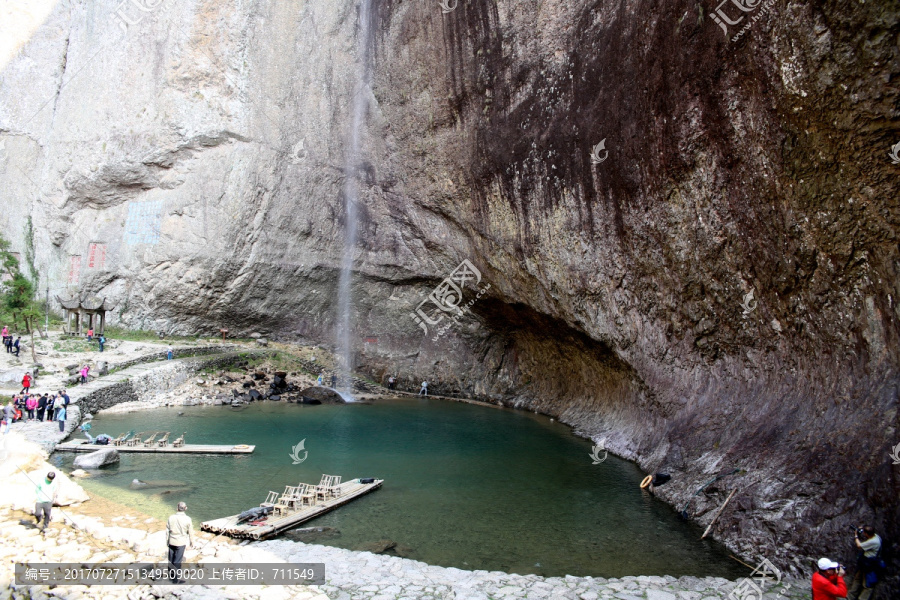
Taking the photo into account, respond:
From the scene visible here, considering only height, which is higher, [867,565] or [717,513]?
[867,565]

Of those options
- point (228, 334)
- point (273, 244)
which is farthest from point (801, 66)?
point (228, 334)

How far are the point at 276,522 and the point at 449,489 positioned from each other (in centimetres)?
526
